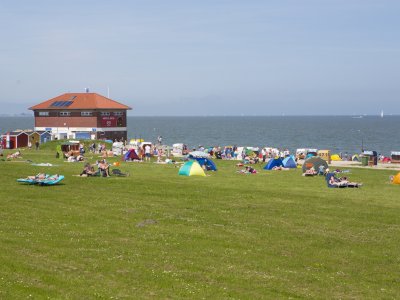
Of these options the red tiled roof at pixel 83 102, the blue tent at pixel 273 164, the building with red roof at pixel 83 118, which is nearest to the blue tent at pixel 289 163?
the blue tent at pixel 273 164

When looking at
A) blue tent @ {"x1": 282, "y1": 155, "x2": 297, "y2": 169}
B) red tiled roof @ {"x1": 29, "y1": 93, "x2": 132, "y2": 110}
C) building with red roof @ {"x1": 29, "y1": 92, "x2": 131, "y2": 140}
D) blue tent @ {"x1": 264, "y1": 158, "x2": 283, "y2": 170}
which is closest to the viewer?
blue tent @ {"x1": 264, "y1": 158, "x2": 283, "y2": 170}

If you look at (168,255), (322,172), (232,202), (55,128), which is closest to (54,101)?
(55,128)

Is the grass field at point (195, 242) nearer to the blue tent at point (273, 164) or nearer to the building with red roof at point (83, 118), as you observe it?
the blue tent at point (273, 164)

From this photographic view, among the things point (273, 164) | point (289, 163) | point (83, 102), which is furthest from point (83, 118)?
point (273, 164)

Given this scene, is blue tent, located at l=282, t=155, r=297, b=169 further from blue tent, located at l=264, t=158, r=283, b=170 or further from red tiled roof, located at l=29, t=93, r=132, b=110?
red tiled roof, located at l=29, t=93, r=132, b=110

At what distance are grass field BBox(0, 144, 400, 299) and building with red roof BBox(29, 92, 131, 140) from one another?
58595 millimetres

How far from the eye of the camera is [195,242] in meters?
20.8

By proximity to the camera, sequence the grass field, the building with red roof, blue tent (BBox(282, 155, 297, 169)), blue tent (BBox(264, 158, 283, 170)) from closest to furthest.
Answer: the grass field → blue tent (BBox(264, 158, 283, 170)) → blue tent (BBox(282, 155, 297, 169)) → the building with red roof

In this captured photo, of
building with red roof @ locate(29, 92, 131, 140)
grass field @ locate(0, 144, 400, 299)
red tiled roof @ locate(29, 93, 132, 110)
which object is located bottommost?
grass field @ locate(0, 144, 400, 299)

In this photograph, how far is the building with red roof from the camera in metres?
94.2

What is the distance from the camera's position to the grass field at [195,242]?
15641mm

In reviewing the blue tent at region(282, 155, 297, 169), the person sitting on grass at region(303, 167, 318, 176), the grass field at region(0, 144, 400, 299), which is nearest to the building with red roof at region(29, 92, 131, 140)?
the blue tent at region(282, 155, 297, 169)

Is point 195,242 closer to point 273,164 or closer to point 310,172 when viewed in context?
point 310,172

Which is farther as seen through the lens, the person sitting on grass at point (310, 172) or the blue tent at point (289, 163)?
the blue tent at point (289, 163)
